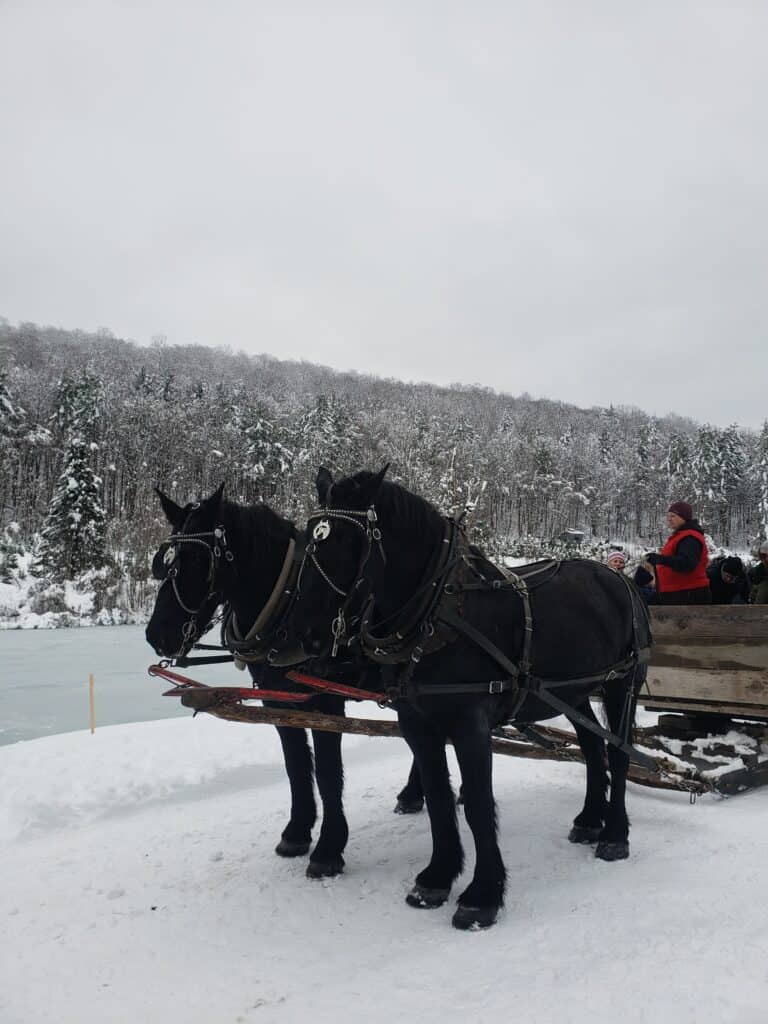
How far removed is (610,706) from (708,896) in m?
1.32

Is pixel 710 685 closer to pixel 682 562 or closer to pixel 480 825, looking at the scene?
pixel 682 562

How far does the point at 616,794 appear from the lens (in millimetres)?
4590

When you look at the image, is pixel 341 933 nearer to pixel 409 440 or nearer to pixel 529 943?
pixel 529 943

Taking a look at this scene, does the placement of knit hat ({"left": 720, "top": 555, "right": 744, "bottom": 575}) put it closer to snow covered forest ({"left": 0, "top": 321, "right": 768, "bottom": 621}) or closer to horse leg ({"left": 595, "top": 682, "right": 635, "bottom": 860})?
horse leg ({"left": 595, "top": 682, "right": 635, "bottom": 860})

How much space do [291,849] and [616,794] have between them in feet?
6.62

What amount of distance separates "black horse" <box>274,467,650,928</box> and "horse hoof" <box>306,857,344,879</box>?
1.94ft

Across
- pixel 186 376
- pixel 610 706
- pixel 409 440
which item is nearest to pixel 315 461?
pixel 409 440

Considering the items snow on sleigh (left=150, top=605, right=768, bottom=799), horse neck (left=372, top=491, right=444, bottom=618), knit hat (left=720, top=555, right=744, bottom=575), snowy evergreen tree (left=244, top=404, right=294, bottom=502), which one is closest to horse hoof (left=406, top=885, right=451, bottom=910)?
snow on sleigh (left=150, top=605, right=768, bottom=799)

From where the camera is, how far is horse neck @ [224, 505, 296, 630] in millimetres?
4430

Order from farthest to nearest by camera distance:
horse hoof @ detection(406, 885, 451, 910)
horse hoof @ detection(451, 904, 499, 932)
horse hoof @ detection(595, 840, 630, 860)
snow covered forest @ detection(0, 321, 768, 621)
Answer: snow covered forest @ detection(0, 321, 768, 621) → horse hoof @ detection(595, 840, 630, 860) → horse hoof @ detection(406, 885, 451, 910) → horse hoof @ detection(451, 904, 499, 932)

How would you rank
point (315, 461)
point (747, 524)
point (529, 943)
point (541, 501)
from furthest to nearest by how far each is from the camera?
point (747, 524)
point (541, 501)
point (315, 461)
point (529, 943)

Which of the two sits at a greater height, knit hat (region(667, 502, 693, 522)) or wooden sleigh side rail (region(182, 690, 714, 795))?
knit hat (region(667, 502, 693, 522))

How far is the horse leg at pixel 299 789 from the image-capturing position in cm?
473

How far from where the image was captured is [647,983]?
117 inches
